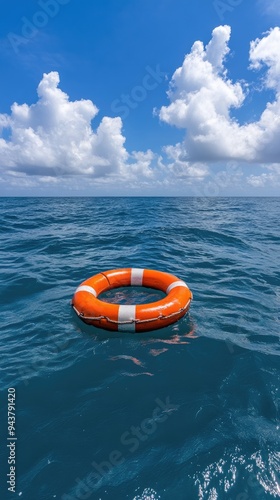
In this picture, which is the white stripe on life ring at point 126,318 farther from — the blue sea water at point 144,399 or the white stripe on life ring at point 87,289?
the white stripe on life ring at point 87,289

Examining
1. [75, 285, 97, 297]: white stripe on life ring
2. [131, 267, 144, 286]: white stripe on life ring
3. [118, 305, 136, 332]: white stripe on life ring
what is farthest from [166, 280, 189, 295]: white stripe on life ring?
[75, 285, 97, 297]: white stripe on life ring

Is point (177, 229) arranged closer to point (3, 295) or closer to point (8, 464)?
point (3, 295)

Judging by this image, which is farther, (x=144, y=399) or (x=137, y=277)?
(x=137, y=277)

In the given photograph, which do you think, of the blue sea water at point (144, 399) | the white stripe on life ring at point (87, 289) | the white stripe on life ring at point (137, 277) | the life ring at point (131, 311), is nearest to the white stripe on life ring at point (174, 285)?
the life ring at point (131, 311)

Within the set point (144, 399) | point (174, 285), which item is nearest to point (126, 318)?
point (144, 399)

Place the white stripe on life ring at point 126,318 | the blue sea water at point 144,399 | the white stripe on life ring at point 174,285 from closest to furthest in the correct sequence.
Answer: the blue sea water at point 144,399 < the white stripe on life ring at point 126,318 < the white stripe on life ring at point 174,285

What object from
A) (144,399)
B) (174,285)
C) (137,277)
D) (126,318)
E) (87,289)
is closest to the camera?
(144,399)

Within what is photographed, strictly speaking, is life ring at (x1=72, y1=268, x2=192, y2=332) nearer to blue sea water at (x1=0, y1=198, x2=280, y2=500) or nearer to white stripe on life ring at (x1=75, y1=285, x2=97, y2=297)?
white stripe on life ring at (x1=75, y1=285, x2=97, y2=297)

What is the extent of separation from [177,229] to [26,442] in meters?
14.1

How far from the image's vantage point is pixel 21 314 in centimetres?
570

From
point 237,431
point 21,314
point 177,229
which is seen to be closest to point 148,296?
point 21,314

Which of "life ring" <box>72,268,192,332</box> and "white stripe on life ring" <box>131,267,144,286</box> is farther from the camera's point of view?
"white stripe on life ring" <box>131,267,144,286</box>

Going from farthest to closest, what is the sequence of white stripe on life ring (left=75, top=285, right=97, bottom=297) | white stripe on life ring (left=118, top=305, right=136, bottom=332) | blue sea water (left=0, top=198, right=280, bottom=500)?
1. white stripe on life ring (left=75, top=285, right=97, bottom=297)
2. white stripe on life ring (left=118, top=305, right=136, bottom=332)
3. blue sea water (left=0, top=198, right=280, bottom=500)

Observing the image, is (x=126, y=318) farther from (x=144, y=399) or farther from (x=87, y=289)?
(x=144, y=399)
